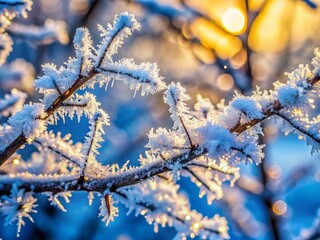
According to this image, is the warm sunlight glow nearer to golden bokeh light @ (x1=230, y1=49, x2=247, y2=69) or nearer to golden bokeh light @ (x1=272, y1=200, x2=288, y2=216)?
golden bokeh light @ (x1=230, y1=49, x2=247, y2=69)

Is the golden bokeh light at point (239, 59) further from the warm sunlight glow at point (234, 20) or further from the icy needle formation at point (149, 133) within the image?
the icy needle formation at point (149, 133)

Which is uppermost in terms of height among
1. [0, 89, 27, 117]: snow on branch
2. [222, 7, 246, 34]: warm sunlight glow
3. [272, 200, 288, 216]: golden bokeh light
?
[222, 7, 246, 34]: warm sunlight glow

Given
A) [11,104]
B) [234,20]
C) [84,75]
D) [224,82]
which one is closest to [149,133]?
[84,75]

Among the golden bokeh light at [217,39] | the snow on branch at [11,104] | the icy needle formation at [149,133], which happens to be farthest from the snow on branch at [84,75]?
the golden bokeh light at [217,39]

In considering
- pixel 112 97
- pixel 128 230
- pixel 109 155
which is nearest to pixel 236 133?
pixel 109 155

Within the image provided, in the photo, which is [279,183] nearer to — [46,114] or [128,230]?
[46,114]

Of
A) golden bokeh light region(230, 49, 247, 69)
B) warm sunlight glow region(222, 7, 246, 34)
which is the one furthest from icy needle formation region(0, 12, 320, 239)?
warm sunlight glow region(222, 7, 246, 34)
